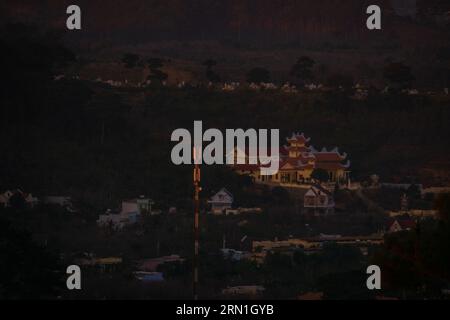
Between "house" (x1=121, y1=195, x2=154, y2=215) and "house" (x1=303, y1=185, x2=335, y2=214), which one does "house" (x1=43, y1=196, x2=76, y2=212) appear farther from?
"house" (x1=303, y1=185, x2=335, y2=214)

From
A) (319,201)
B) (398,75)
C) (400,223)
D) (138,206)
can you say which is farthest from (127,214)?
(398,75)

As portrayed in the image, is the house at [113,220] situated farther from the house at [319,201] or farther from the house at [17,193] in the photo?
the house at [319,201]

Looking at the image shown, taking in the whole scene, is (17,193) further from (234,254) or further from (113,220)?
(234,254)

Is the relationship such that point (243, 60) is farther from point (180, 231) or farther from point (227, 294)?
point (227, 294)

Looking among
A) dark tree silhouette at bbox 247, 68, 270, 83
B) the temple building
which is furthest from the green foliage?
dark tree silhouette at bbox 247, 68, 270, 83
